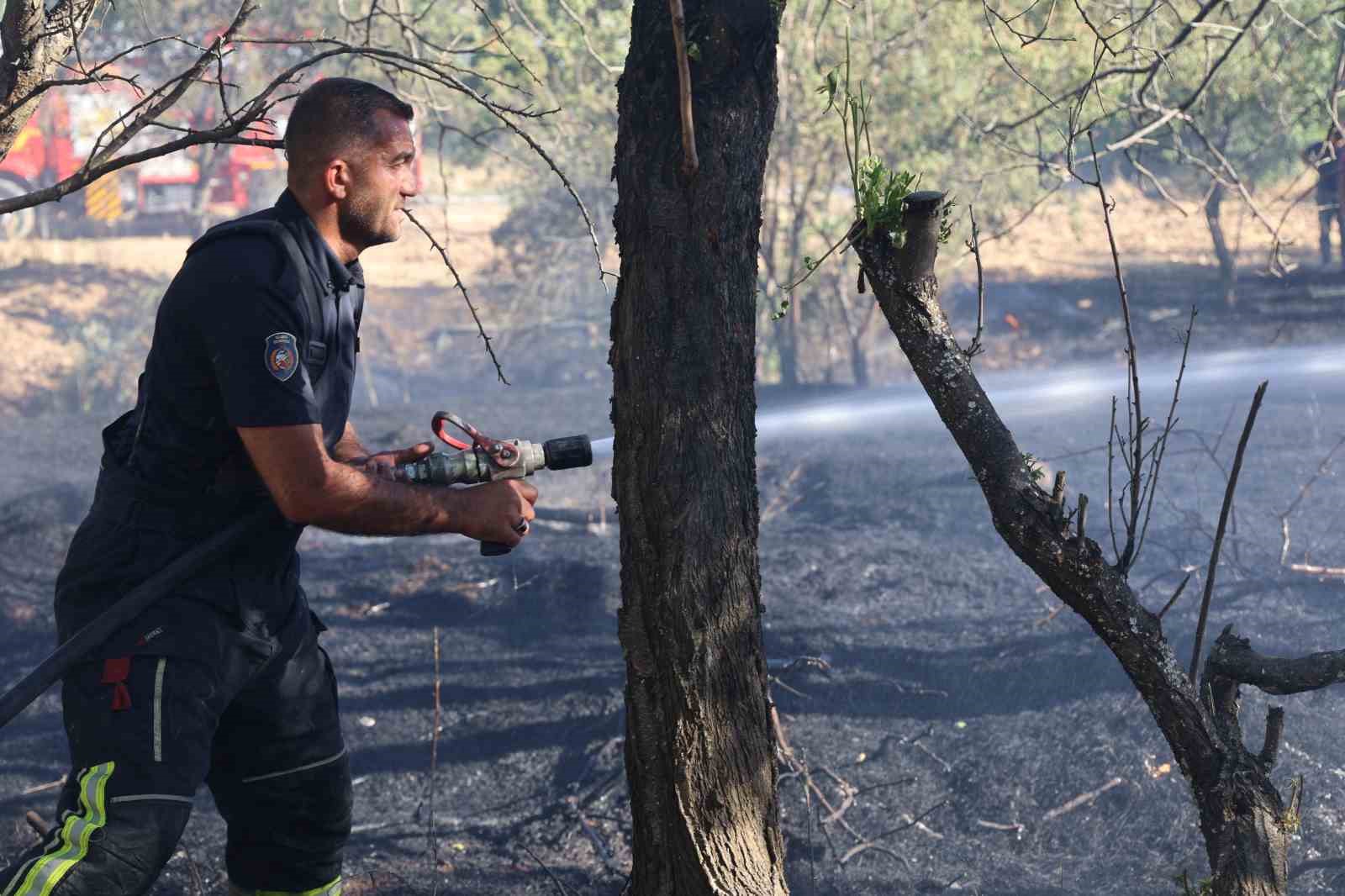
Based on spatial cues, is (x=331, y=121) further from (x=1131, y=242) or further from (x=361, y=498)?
(x=1131, y=242)

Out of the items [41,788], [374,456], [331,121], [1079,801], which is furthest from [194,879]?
[1079,801]

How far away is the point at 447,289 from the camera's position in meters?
18.8

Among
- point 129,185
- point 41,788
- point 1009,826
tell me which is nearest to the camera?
point 1009,826

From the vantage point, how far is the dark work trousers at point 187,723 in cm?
212

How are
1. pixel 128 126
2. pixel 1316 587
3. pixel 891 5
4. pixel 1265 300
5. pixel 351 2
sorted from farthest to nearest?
pixel 351 2 < pixel 1265 300 < pixel 891 5 < pixel 1316 587 < pixel 128 126

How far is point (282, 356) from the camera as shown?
7.08 ft

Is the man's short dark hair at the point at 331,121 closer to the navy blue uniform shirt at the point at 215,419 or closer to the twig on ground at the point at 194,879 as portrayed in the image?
the navy blue uniform shirt at the point at 215,419

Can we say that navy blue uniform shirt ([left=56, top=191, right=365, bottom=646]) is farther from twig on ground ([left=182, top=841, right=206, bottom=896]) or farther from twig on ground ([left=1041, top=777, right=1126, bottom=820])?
twig on ground ([left=1041, top=777, right=1126, bottom=820])

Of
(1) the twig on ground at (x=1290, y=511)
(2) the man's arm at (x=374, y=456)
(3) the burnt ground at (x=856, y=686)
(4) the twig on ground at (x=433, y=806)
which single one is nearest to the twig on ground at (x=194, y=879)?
(3) the burnt ground at (x=856, y=686)

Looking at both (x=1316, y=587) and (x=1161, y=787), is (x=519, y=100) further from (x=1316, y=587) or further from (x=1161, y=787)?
(x=1161, y=787)

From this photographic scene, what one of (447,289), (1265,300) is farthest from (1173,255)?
(447,289)

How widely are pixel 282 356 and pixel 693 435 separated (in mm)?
783

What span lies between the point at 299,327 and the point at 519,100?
1445cm

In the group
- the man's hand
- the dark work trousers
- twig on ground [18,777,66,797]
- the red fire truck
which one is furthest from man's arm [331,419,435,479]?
the red fire truck
